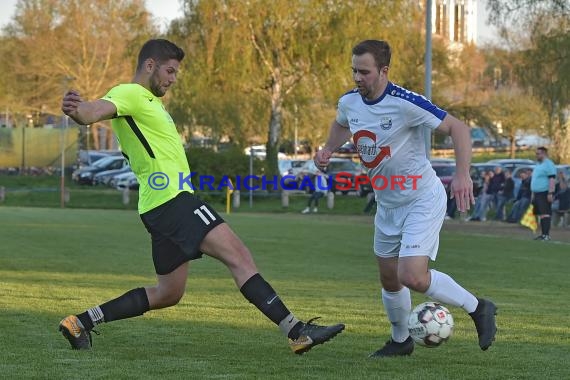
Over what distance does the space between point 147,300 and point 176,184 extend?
88 centimetres

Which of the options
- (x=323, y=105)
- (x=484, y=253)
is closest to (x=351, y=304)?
(x=484, y=253)

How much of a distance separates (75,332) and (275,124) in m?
44.3

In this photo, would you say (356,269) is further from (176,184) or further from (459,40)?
(459,40)

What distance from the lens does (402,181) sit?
26.8 feet

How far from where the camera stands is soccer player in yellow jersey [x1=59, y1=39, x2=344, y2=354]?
306 inches

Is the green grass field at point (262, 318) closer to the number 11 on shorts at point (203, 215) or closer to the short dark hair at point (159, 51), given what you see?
the number 11 on shorts at point (203, 215)

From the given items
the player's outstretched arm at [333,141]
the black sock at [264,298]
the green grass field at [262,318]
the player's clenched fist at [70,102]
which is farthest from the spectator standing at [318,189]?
the player's clenched fist at [70,102]

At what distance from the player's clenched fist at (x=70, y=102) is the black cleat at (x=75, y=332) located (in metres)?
1.71

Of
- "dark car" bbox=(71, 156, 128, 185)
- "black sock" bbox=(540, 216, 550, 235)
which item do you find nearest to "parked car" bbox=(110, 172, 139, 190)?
"dark car" bbox=(71, 156, 128, 185)

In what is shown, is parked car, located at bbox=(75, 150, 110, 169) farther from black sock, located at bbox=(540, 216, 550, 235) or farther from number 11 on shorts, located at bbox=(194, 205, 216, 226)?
number 11 on shorts, located at bbox=(194, 205, 216, 226)

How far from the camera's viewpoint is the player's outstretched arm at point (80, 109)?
7121mm

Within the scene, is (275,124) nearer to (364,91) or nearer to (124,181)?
(124,181)

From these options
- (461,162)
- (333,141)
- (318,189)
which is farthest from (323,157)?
(318,189)

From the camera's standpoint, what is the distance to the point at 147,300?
8.23 m
